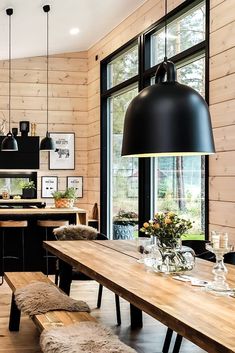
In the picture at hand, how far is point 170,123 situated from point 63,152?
23.5 ft

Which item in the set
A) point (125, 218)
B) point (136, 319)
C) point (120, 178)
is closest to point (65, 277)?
point (136, 319)

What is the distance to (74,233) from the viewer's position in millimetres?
5891

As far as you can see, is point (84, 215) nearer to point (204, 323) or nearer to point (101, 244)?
point (101, 244)

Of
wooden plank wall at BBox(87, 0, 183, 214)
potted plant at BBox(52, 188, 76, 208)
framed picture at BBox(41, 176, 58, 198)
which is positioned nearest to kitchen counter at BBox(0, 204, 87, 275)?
potted plant at BBox(52, 188, 76, 208)

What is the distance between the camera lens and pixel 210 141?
357cm

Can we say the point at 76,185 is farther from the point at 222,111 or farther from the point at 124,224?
the point at 222,111

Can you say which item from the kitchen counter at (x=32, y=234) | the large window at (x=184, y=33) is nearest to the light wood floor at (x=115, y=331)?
the kitchen counter at (x=32, y=234)

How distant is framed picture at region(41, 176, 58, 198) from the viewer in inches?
408

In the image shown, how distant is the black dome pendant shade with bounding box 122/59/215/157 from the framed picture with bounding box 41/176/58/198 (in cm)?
687

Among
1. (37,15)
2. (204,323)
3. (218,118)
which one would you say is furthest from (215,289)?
(37,15)

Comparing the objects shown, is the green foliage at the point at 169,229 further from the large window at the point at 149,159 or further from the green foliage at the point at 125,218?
the green foliage at the point at 125,218

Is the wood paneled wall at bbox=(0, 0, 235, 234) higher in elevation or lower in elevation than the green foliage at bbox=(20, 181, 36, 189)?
higher

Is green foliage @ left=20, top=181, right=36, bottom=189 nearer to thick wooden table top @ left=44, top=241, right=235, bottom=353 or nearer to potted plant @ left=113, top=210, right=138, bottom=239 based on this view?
potted plant @ left=113, top=210, right=138, bottom=239

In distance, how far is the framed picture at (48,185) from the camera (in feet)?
34.0
